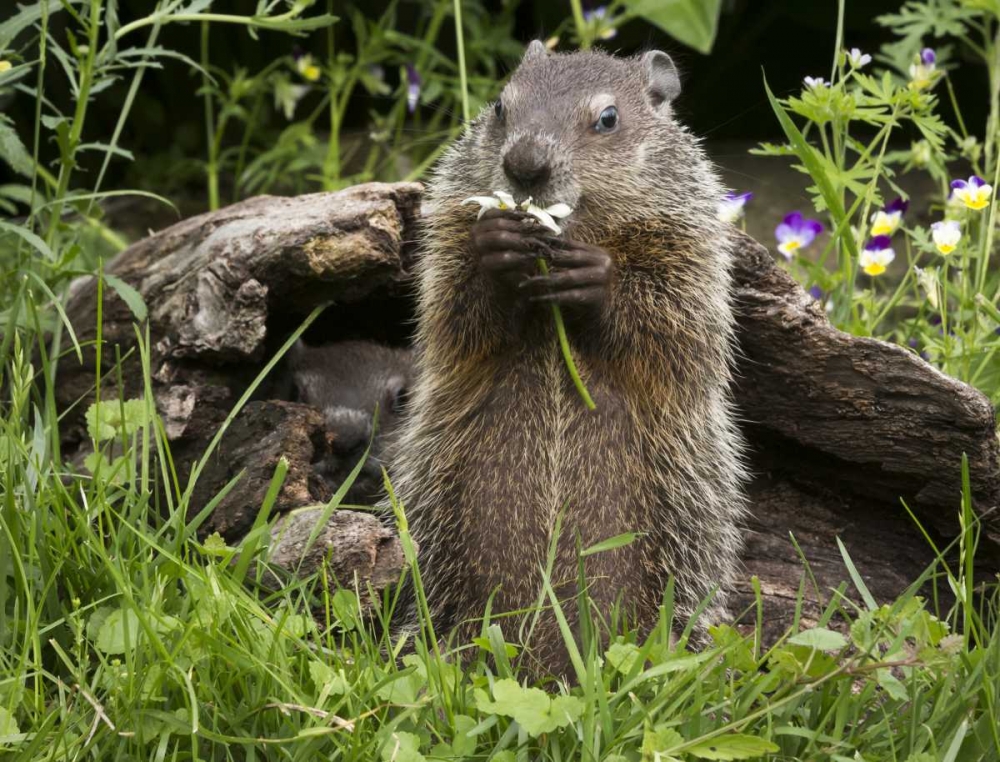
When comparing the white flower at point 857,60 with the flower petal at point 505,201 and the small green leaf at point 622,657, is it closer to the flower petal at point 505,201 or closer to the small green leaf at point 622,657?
the flower petal at point 505,201

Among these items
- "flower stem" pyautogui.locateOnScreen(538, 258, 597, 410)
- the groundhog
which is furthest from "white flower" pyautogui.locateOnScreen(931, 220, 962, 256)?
"flower stem" pyautogui.locateOnScreen(538, 258, 597, 410)

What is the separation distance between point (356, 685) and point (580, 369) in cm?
121

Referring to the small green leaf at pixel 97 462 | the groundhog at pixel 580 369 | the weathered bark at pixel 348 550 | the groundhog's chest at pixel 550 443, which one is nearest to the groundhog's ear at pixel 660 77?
the groundhog at pixel 580 369

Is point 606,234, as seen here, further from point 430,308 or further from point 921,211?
point 921,211

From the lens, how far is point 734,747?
2102 millimetres

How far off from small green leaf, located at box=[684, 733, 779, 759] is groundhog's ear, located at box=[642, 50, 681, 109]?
211 cm

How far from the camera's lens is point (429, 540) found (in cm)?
341

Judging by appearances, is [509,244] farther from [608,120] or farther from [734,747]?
[734,747]

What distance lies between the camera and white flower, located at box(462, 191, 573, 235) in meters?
2.93

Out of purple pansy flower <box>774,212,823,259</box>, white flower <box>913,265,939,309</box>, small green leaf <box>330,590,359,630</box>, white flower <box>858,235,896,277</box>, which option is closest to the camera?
small green leaf <box>330,590,359,630</box>

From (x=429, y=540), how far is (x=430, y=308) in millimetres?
663

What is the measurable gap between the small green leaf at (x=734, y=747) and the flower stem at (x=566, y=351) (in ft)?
3.37

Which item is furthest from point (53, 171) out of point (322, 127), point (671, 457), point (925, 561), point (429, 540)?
point (925, 561)

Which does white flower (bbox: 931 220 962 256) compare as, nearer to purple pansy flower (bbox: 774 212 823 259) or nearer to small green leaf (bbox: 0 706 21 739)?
purple pansy flower (bbox: 774 212 823 259)
